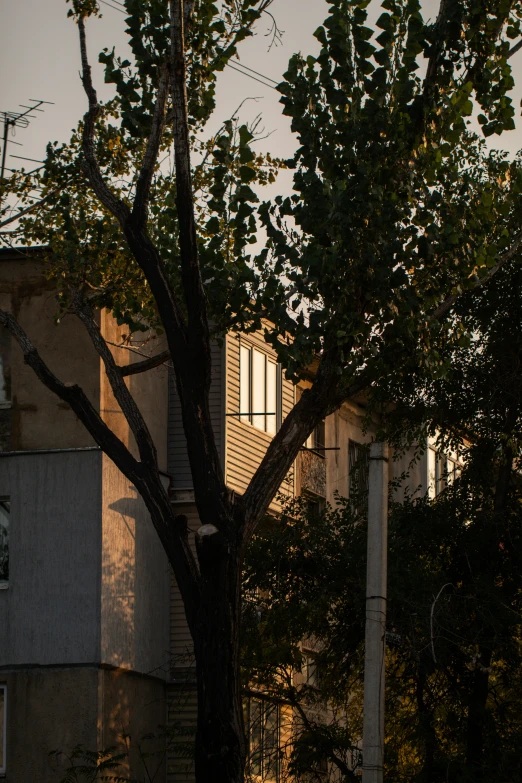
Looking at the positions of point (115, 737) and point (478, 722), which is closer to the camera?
point (478, 722)

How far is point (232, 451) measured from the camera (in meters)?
23.2

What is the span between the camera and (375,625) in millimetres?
11070

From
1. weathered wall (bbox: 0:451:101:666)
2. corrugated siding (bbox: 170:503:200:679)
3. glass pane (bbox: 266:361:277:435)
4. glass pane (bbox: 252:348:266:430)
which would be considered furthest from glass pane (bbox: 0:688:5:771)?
glass pane (bbox: 266:361:277:435)

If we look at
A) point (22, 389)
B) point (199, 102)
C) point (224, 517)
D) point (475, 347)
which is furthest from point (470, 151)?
point (224, 517)

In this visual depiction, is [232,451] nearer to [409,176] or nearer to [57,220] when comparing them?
[57,220]

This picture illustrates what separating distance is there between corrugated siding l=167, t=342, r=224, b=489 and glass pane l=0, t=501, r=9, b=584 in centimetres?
367

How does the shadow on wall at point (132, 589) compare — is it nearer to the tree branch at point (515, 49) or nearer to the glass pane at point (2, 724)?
the glass pane at point (2, 724)

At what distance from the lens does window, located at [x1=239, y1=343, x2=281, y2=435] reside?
24.1 m

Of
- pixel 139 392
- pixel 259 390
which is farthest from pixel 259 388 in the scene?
pixel 139 392

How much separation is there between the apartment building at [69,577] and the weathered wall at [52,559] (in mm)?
16

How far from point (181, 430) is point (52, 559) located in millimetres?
4216

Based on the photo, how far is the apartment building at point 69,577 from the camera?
19.1m

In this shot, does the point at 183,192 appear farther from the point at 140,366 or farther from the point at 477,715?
the point at 477,715

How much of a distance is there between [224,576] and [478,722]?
21.6 feet
